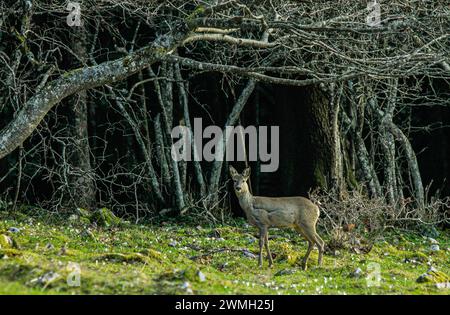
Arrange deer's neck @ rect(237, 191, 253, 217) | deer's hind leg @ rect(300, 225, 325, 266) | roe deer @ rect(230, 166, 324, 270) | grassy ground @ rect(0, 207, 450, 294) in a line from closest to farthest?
grassy ground @ rect(0, 207, 450, 294) → deer's hind leg @ rect(300, 225, 325, 266) → roe deer @ rect(230, 166, 324, 270) → deer's neck @ rect(237, 191, 253, 217)

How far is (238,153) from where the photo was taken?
24484mm

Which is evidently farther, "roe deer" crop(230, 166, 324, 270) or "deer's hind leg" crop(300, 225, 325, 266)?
"roe deer" crop(230, 166, 324, 270)

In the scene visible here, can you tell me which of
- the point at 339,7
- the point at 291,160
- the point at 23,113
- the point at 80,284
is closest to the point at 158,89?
the point at 291,160

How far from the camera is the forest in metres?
13.1

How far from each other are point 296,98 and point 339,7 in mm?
4152

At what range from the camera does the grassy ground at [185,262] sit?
35.6 ft

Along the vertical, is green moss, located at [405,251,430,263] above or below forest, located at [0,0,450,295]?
below

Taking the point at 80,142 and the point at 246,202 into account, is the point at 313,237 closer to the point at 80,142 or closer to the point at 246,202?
the point at 246,202

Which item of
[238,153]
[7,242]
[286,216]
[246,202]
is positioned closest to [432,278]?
[286,216]

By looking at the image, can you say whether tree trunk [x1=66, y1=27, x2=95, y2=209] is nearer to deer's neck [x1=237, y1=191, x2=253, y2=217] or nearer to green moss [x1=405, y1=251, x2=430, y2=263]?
deer's neck [x1=237, y1=191, x2=253, y2=217]

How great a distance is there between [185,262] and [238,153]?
35.0 feet

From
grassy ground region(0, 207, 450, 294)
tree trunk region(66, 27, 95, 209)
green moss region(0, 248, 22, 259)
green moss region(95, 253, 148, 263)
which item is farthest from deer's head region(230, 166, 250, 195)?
tree trunk region(66, 27, 95, 209)

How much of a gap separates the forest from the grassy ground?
0.05m

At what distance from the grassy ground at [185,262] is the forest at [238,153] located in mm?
48
